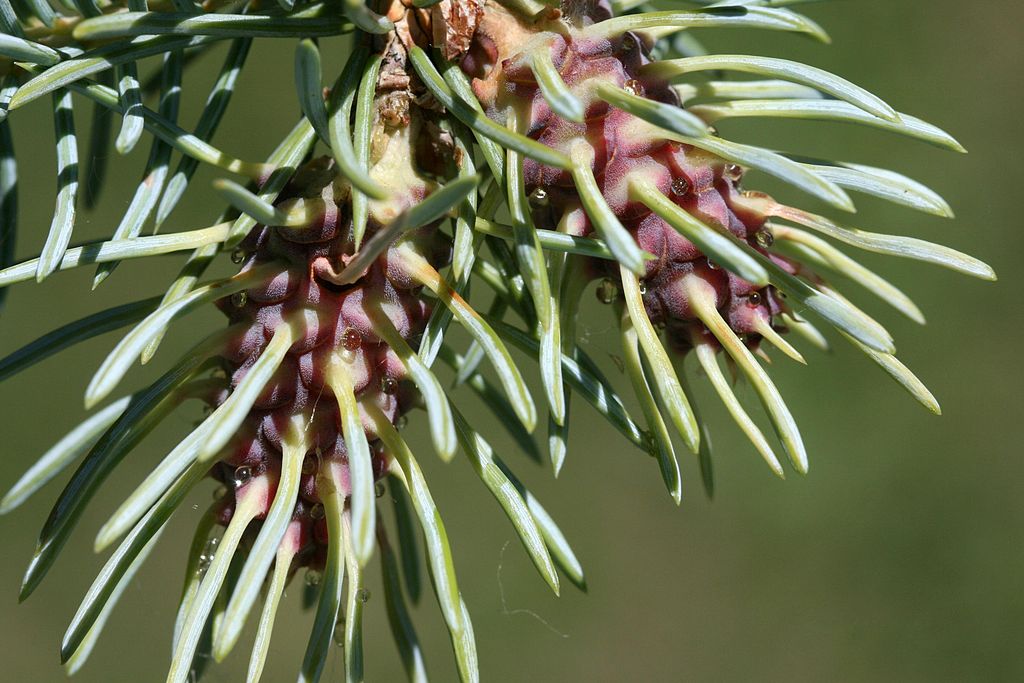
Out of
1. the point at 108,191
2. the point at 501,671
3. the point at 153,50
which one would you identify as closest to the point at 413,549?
the point at 153,50

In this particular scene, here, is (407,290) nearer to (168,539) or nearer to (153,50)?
(153,50)

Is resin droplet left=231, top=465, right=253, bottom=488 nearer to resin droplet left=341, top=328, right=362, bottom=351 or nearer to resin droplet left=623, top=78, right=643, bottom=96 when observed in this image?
resin droplet left=341, top=328, right=362, bottom=351

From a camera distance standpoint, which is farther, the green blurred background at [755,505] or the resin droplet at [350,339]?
the green blurred background at [755,505]

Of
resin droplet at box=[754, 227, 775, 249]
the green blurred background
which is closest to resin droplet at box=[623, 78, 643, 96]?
resin droplet at box=[754, 227, 775, 249]

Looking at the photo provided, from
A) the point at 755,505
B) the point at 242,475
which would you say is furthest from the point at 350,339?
the point at 755,505

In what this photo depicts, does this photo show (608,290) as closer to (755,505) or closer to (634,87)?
(634,87)

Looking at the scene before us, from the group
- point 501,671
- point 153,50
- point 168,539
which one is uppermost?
point 153,50

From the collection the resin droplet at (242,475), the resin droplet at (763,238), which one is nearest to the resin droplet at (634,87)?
the resin droplet at (763,238)

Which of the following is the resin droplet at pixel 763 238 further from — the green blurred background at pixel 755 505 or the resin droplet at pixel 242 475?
the green blurred background at pixel 755 505
